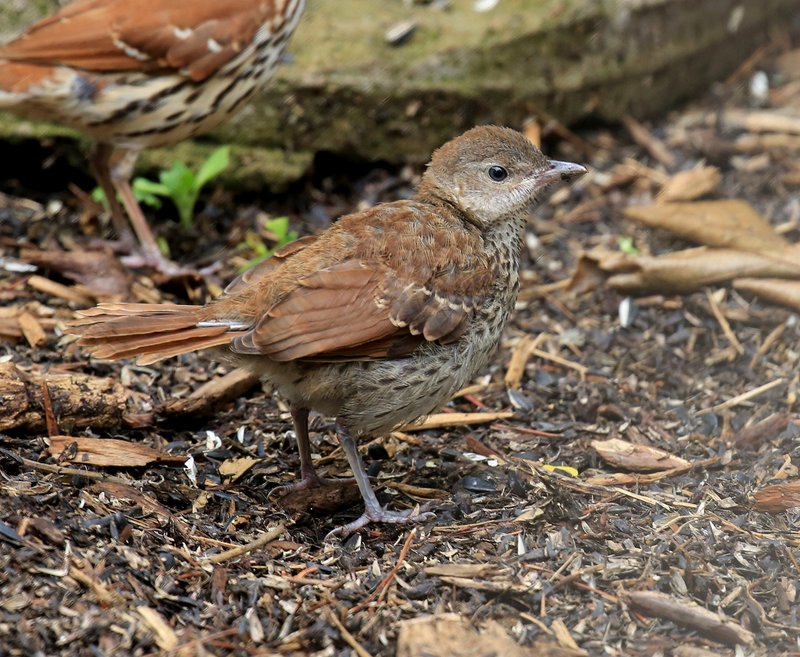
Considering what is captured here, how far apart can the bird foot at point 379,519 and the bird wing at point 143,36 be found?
264cm

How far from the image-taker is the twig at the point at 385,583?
3.58 meters

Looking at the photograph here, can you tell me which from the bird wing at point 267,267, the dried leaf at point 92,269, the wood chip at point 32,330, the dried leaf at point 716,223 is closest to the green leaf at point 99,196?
the dried leaf at point 92,269

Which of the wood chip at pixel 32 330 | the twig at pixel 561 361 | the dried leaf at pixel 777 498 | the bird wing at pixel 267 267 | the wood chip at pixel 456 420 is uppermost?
the bird wing at pixel 267 267

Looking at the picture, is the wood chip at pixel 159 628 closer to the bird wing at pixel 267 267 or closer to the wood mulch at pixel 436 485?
the wood mulch at pixel 436 485

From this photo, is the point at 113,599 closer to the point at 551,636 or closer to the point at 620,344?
the point at 551,636

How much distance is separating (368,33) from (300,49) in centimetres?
46

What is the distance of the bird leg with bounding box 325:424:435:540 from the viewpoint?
4211 mm

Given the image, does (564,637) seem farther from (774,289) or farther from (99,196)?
(99,196)

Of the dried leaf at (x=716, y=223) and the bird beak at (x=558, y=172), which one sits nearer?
the bird beak at (x=558, y=172)

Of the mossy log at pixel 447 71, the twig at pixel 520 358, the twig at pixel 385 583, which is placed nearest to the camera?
the twig at pixel 385 583

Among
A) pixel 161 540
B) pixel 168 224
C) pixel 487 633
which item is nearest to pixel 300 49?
pixel 168 224

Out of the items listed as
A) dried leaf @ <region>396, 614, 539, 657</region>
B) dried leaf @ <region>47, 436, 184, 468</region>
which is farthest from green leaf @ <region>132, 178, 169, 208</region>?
dried leaf @ <region>396, 614, 539, 657</region>

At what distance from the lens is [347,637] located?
339 centimetres

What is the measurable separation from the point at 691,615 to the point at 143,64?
3808 millimetres
